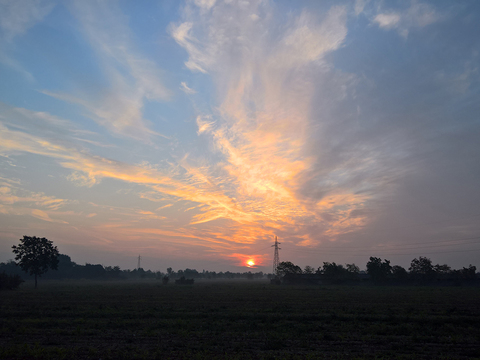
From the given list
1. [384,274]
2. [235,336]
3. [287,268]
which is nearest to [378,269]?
[384,274]

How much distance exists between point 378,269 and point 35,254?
347 feet

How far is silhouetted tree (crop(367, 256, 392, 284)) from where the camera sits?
318 feet

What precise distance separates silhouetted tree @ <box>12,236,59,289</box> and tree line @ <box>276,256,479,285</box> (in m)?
70.5

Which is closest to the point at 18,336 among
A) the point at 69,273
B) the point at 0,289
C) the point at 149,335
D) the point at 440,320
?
the point at 149,335

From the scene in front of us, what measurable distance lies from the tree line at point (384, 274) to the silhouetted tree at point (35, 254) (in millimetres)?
70460

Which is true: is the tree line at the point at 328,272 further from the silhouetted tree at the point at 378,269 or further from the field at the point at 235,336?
the field at the point at 235,336

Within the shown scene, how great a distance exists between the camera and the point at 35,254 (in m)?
77.8

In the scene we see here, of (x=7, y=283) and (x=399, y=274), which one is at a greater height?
(x=399, y=274)

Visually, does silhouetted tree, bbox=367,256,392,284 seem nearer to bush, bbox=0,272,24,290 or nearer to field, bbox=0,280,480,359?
field, bbox=0,280,480,359

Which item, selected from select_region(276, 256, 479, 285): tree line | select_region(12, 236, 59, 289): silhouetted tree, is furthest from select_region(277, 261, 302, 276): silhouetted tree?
select_region(12, 236, 59, 289): silhouetted tree

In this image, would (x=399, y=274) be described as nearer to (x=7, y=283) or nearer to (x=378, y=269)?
(x=378, y=269)

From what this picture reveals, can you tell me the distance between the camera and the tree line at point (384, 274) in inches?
3597

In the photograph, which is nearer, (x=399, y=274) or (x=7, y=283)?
(x=7, y=283)

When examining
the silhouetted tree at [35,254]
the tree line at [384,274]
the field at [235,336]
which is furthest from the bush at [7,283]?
the tree line at [384,274]
